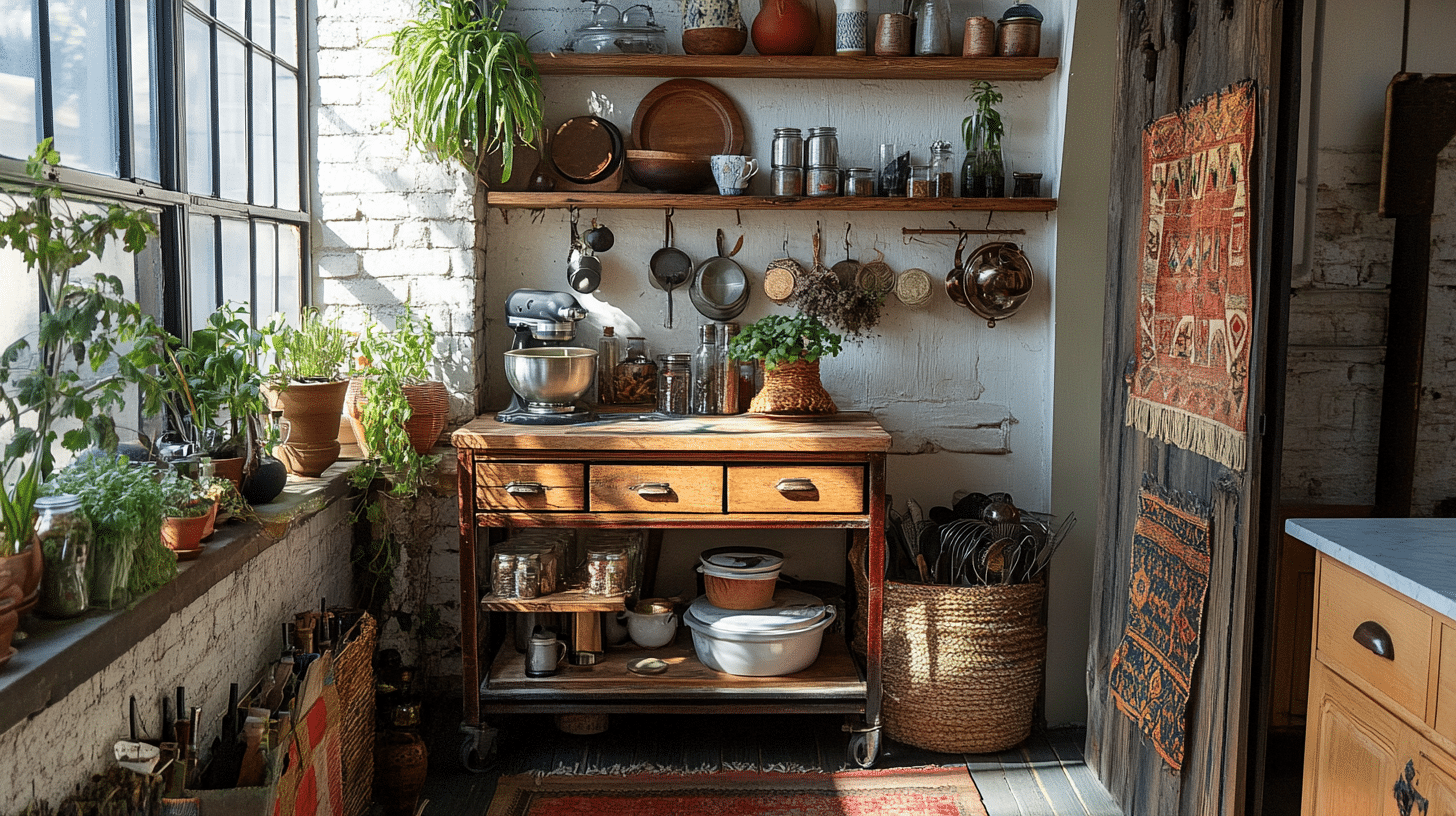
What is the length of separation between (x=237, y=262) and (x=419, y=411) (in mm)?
609

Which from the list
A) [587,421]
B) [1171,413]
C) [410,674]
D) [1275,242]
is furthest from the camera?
[587,421]

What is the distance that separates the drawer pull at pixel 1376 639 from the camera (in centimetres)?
166

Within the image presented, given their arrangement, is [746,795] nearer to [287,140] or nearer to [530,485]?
[530,485]

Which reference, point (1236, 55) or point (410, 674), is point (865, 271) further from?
point (410, 674)

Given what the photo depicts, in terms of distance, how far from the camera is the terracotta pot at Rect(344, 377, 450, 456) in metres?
3.01

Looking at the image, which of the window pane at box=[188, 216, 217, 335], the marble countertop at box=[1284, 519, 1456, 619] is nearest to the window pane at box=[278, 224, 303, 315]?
the window pane at box=[188, 216, 217, 335]

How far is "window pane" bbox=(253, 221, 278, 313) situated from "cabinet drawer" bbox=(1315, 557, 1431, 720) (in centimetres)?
251

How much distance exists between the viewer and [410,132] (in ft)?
10.2

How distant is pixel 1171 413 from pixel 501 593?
1736 millimetres

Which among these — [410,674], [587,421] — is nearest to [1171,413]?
[587,421]

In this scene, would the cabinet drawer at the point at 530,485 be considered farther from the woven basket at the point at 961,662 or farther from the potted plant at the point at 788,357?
the woven basket at the point at 961,662

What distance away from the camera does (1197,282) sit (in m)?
2.33

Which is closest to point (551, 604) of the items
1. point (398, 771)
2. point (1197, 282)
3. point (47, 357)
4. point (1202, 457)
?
point (398, 771)

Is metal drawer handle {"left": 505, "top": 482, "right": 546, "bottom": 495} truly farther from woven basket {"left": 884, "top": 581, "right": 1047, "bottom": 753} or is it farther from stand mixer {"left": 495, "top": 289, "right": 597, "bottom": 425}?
woven basket {"left": 884, "top": 581, "right": 1047, "bottom": 753}
